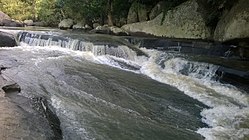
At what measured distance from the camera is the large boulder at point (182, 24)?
15.5 meters

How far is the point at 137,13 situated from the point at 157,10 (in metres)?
1.94

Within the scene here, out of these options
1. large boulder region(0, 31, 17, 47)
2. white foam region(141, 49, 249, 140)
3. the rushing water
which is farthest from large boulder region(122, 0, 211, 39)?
large boulder region(0, 31, 17, 47)

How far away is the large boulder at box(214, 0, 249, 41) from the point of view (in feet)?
38.0

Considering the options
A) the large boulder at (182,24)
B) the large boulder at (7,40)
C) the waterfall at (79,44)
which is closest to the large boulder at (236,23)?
the large boulder at (182,24)

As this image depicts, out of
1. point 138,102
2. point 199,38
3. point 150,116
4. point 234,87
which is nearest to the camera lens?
point 150,116

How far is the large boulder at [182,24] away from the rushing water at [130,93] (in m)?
3.50

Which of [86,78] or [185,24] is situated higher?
[185,24]

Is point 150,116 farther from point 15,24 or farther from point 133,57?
point 15,24

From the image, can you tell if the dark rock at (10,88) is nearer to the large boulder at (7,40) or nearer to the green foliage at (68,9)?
the large boulder at (7,40)

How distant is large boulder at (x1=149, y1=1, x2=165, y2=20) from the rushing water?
6.04 metres

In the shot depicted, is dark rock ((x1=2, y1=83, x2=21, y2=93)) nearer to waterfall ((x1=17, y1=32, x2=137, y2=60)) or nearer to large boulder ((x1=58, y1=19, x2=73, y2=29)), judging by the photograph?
waterfall ((x1=17, y1=32, x2=137, y2=60))

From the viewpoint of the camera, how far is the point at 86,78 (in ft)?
29.5

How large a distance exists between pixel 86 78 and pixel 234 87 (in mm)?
3958

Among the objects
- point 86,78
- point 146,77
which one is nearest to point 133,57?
point 146,77
